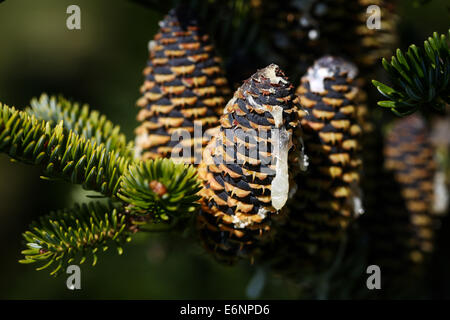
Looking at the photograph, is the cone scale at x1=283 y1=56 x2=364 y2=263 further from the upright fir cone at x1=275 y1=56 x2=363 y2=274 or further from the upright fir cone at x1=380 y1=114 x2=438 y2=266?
the upright fir cone at x1=380 y1=114 x2=438 y2=266

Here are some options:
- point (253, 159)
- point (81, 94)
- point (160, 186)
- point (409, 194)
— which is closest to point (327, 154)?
point (253, 159)

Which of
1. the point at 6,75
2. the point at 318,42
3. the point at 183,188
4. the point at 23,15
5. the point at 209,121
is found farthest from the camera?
the point at 23,15

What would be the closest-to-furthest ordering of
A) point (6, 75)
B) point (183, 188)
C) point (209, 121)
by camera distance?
1. point (183, 188)
2. point (209, 121)
3. point (6, 75)

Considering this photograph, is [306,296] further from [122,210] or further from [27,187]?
[27,187]

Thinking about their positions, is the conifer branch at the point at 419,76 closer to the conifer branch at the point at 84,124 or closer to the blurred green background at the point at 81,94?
the conifer branch at the point at 84,124

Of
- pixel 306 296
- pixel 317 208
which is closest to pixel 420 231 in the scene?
pixel 306 296

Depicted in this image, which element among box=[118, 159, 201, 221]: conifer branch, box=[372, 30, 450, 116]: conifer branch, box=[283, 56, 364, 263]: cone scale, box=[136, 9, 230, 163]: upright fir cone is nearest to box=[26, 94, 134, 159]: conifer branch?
box=[136, 9, 230, 163]: upright fir cone

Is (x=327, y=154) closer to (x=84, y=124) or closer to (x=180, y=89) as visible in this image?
(x=180, y=89)
